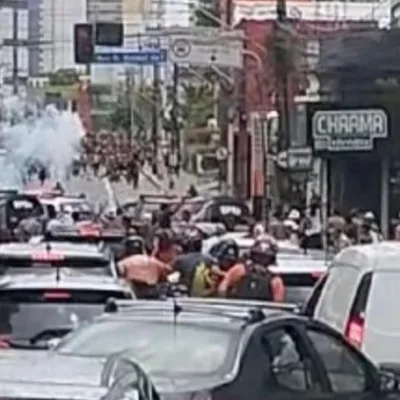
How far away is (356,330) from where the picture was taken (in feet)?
45.2

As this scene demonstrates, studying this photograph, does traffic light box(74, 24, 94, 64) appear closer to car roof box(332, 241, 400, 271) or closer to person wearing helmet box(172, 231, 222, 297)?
person wearing helmet box(172, 231, 222, 297)

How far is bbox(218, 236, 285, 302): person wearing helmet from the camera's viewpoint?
61.3 feet

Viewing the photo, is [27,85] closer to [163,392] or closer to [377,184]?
[377,184]

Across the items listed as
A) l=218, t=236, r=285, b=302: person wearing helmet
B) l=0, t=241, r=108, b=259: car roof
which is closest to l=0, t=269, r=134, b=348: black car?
l=0, t=241, r=108, b=259: car roof

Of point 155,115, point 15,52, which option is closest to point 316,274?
point 155,115

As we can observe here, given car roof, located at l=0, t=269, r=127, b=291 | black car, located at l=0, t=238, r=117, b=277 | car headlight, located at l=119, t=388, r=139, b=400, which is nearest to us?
car headlight, located at l=119, t=388, r=139, b=400

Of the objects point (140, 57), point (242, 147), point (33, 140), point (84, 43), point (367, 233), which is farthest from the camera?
point (33, 140)

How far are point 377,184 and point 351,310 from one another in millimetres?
38146

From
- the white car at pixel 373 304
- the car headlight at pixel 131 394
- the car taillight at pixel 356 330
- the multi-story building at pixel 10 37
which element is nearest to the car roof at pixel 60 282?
the white car at pixel 373 304

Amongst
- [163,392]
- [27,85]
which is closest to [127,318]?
[163,392]

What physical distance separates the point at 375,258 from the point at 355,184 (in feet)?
127

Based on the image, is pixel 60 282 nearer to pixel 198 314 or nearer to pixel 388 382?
pixel 198 314

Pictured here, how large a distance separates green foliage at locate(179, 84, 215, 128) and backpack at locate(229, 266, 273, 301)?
217 ft

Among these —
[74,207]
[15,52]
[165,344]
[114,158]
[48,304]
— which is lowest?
[114,158]
